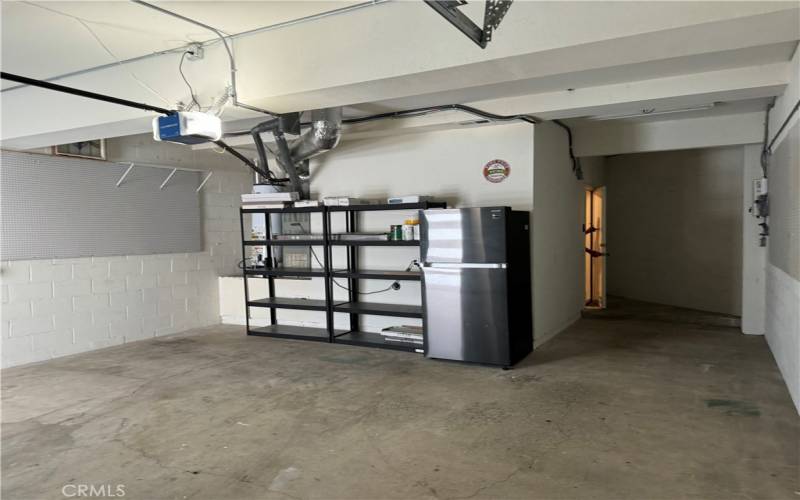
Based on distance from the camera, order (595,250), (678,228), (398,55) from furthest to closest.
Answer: (595,250)
(678,228)
(398,55)

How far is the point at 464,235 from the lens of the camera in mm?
4715

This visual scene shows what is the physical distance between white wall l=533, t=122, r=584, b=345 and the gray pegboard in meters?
4.52

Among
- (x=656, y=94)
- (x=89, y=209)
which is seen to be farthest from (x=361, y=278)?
(x=656, y=94)

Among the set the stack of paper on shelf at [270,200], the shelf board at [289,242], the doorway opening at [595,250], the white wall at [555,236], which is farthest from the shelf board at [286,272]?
the doorway opening at [595,250]

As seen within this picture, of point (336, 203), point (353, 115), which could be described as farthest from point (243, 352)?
point (353, 115)

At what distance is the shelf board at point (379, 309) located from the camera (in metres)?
5.32

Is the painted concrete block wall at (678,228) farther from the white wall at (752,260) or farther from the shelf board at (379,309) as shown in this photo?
the shelf board at (379,309)

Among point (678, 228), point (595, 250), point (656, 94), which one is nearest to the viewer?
point (656, 94)

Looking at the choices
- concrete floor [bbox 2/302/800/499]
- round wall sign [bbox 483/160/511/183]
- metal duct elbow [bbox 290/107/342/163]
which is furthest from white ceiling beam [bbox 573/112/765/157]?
metal duct elbow [bbox 290/107/342/163]

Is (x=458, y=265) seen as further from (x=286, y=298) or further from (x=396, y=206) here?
(x=286, y=298)

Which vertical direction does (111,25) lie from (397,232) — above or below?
above

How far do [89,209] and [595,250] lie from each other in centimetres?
702

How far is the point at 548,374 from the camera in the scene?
14.7 ft

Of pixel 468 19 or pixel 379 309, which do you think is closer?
pixel 468 19
